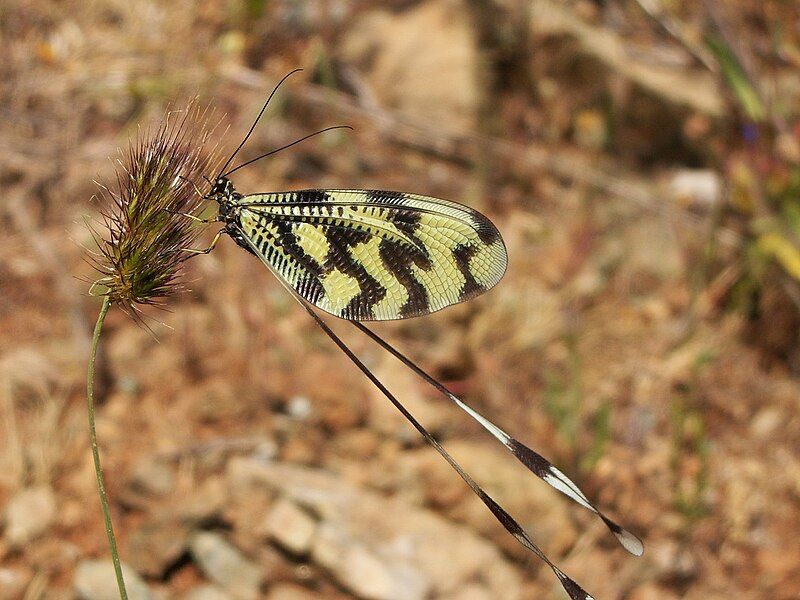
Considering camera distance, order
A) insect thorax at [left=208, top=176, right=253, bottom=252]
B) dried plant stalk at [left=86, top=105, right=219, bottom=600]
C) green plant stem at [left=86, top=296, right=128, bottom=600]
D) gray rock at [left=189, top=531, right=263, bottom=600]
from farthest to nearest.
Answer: gray rock at [left=189, top=531, right=263, bottom=600], insect thorax at [left=208, top=176, right=253, bottom=252], dried plant stalk at [left=86, top=105, right=219, bottom=600], green plant stem at [left=86, top=296, right=128, bottom=600]

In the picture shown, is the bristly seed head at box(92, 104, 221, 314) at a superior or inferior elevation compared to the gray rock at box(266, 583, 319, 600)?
superior

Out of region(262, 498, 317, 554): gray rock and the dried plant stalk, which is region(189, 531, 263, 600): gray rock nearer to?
region(262, 498, 317, 554): gray rock

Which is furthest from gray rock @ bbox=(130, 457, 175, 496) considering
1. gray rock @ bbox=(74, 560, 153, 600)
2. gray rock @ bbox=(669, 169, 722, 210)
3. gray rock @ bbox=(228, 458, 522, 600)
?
gray rock @ bbox=(669, 169, 722, 210)

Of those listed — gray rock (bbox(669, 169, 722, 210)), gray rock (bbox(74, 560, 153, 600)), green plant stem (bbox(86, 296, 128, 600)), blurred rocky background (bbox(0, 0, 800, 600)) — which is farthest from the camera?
gray rock (bbox(669, 169, 722, 210))

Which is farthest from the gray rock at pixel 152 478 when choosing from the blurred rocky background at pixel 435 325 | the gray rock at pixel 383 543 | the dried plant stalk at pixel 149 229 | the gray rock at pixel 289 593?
the dried plant stalk at pixel 149 229

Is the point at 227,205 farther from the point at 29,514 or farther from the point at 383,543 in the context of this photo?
the point at 29,514

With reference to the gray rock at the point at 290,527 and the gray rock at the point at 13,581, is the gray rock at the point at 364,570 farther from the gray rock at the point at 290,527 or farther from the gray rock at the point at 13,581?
the gray rock at the point at 13,581

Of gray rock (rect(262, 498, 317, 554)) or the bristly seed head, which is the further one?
gray rock (rect(262, 498, 317, 554))
